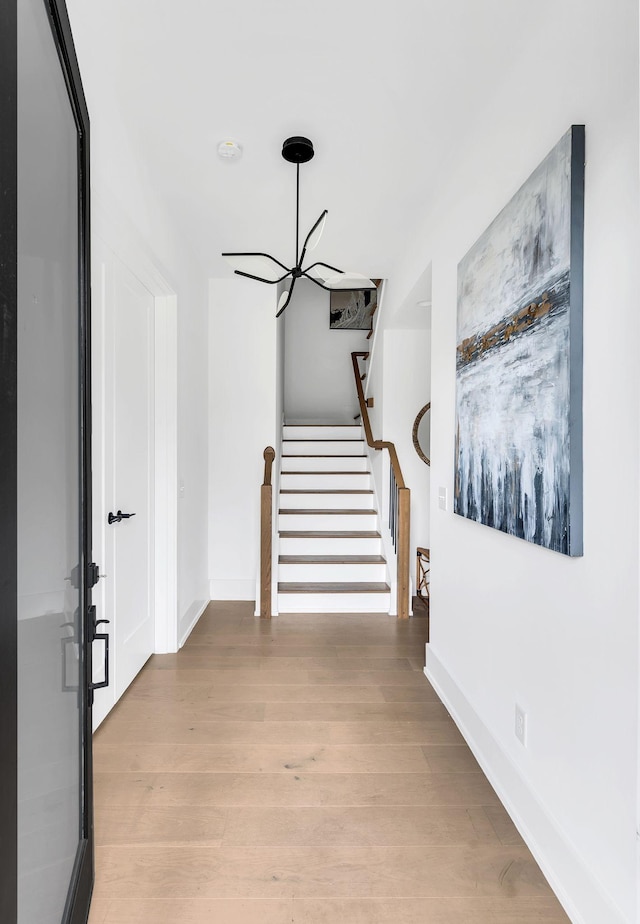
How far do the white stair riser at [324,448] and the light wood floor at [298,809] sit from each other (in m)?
2.98

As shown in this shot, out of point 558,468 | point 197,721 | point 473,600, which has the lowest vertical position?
point 197,721

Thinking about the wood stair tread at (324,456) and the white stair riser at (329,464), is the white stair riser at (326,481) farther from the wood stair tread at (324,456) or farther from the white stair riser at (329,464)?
the wood stair tread at (324,456)

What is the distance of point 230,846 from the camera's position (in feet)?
Result: 5.30

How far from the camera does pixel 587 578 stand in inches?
53.2

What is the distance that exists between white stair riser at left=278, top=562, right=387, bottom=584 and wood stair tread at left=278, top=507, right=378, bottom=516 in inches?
23.1

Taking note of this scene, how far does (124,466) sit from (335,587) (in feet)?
6.55

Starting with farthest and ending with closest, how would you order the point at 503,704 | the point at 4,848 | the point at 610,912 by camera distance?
1. the point at 503,704
2. the point at 610,912
3. the point at 4,848

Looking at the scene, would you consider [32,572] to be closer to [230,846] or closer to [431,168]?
[230,846]

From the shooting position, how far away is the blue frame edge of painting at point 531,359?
138cm

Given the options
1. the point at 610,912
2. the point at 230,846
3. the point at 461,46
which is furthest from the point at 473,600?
the point at 461,46

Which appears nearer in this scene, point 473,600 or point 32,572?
point 32,572

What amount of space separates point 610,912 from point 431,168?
2.88 metres

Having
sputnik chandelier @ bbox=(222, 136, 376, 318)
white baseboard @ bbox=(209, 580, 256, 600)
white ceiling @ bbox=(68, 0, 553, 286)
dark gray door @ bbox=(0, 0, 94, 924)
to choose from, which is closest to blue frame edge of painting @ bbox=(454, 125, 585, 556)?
white ceiling @ bbox=(68, 0, 553, 286)

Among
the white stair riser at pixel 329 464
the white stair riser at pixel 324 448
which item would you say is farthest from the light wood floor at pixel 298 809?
the white stair riser at pixel 324 448
